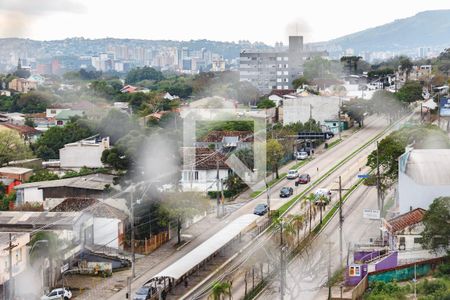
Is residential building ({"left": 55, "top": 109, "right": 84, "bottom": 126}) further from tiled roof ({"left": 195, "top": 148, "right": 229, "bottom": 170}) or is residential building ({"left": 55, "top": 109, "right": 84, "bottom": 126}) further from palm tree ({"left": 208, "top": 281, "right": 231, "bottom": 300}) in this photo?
palm tree ({"left": 208, "top": 281, "right": 231, "bottom": 300})

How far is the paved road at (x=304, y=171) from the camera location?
365 inches

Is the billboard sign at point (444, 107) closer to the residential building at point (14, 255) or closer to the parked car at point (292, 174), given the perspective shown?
the parked car at point (292, 174)

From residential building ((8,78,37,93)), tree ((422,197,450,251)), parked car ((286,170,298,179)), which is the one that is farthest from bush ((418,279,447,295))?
residential building ((8,78,37,93))

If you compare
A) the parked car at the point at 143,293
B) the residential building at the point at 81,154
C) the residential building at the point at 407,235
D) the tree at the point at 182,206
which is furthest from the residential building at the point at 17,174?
the residential building at the point at 407,235

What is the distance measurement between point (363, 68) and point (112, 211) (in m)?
27.0

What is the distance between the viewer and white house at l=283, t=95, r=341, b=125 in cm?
1931

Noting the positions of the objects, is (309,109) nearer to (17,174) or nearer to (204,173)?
(204,173)

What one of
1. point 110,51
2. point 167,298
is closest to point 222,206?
point 167,298

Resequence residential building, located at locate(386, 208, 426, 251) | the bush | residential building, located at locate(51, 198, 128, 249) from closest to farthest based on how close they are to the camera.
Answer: the bush < residential building, located at locate(386, 208, 426, 251) < residential building, located at locate(51, 198, 128, 249)

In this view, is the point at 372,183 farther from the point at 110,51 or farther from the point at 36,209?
the point at 110,51

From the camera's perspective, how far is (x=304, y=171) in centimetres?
1473

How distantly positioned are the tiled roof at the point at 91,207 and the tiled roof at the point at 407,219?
3.21 meters

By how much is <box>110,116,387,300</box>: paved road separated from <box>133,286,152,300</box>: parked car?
32 centimetres

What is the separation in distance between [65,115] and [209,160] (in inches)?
391
